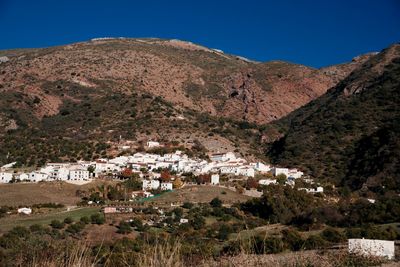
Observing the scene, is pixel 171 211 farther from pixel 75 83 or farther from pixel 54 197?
pixel 75 83

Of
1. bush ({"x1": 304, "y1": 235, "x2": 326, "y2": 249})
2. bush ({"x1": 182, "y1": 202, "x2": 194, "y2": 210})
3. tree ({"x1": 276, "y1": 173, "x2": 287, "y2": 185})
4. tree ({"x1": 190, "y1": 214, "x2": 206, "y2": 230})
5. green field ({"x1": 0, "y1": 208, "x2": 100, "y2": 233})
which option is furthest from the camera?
tree ({"x1": 276, "y1": 173, "x2": 287, "y2": 185})

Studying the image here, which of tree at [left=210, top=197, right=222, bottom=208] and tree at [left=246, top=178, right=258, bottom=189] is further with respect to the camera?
tree at [left=246, top=178, right=258, bottom=189]

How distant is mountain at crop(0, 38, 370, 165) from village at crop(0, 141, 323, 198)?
3.91 meters

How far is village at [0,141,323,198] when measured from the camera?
36.8 metres

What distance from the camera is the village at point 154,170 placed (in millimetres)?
36844

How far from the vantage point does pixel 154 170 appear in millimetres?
42156

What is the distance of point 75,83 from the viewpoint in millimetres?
62156

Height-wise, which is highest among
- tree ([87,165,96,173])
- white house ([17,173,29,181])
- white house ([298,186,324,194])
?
tree ([87,165,96,173])

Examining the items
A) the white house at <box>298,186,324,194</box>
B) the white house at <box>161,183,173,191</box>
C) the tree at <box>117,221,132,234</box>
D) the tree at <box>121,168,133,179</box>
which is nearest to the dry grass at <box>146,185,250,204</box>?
the white house at <box>161,183,173,191</box>

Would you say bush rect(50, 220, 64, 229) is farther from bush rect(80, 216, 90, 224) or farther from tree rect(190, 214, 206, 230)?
tree rect(190, 214, 206, 230)

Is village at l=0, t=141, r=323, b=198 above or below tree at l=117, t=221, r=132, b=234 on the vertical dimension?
above

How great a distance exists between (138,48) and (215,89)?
1403 cm

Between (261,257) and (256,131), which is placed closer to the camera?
(261,257)

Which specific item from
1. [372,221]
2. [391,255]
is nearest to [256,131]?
[372,221]
